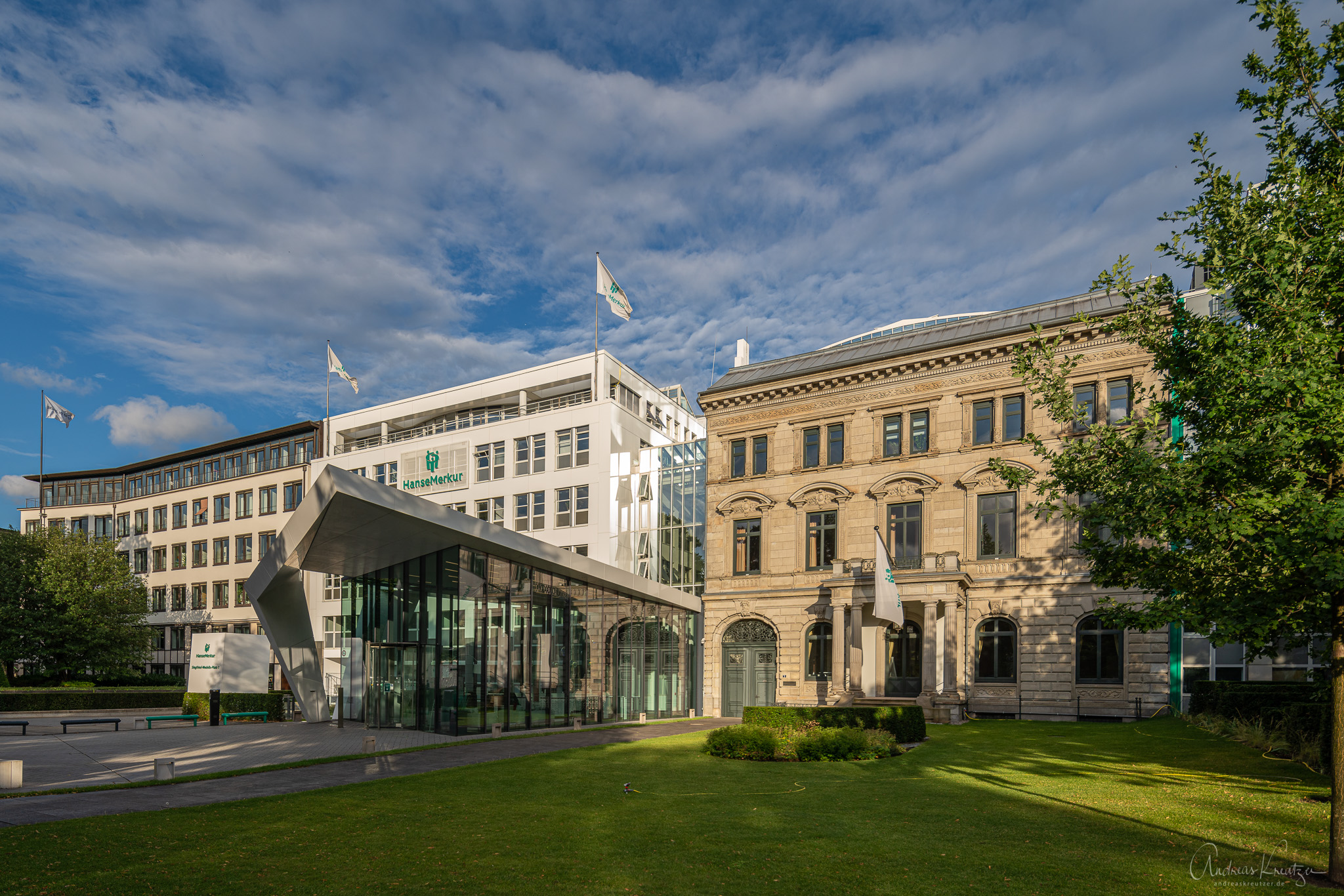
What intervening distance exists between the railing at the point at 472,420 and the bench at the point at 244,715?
23260mm

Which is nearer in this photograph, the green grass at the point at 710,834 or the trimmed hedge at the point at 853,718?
the green grass at the point at 710,834

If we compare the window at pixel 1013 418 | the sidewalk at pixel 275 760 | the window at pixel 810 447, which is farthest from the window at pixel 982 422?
the sidewalk at pixel 275 760

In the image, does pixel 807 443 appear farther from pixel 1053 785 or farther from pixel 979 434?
pixel 1053 785

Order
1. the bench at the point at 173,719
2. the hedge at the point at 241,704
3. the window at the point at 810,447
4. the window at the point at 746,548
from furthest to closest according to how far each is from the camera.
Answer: the window at the point at 746,548 → the window at the point at 810,447 → the hedge at the point at 241,704 → the bench at the point at 173,719

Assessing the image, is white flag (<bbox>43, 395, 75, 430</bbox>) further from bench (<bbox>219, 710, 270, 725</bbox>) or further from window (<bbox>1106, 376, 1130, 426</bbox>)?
window (<bbox>1106, 376, 1130, 426</bbox>)

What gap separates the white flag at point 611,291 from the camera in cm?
4428

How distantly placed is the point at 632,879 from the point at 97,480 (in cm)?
9114

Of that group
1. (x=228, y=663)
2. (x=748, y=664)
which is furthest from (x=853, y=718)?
(x=228, y=663)

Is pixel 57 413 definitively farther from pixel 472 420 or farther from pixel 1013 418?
pixel 1013 418

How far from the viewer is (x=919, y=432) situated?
1441 inches

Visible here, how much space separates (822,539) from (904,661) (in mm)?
6445

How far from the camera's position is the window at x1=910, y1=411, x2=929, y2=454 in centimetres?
3638

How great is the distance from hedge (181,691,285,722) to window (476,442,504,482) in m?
20.5

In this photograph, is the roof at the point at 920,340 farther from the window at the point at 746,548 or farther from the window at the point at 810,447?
the window at the point at 746,548
